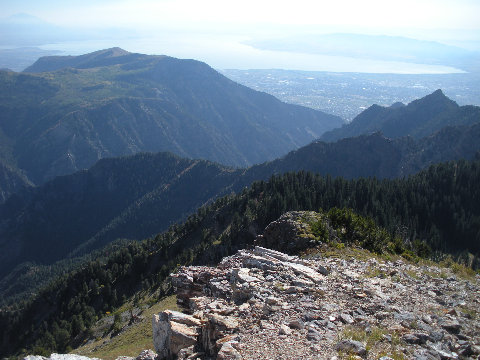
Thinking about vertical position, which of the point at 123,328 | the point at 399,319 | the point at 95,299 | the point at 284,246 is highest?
the point at 399,319

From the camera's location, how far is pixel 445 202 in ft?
333

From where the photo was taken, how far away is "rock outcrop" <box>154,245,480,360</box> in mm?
16469

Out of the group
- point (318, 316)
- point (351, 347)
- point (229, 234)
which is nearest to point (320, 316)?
point (318, 316)

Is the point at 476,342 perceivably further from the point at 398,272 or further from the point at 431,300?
the point at 398,272

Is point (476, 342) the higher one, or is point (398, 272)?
point (476, 342)

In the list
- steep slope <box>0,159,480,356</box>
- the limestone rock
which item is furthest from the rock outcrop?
steep slope <box>0,159,480,356</box>

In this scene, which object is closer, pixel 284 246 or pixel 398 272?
pixel 398 272

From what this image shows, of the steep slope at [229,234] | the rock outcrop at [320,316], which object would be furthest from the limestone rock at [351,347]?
the steep slope at [229,234]

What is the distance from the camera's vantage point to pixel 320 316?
62.7 ft

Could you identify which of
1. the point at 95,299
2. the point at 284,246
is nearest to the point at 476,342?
the point at 284,246

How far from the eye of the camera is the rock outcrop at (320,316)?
16.5 metres

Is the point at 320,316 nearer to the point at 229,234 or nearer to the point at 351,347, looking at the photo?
the point at 351,347

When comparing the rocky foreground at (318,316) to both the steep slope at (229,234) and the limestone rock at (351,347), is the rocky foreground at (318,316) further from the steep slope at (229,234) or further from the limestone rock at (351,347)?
the steep slope at (229,234)

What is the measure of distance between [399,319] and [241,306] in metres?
8.40
